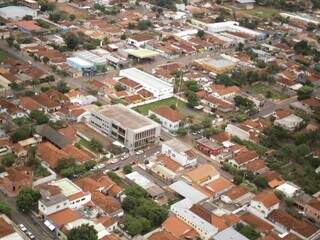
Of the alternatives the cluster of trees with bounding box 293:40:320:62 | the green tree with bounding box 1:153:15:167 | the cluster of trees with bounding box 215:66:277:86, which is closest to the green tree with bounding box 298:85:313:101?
the cluster of trees with bounding box 215:66:277:86

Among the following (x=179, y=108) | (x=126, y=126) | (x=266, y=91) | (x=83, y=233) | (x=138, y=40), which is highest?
(x=83, y=233)

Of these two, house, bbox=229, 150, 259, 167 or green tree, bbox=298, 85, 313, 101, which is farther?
green tree, bbox=298, 85, 313, 101

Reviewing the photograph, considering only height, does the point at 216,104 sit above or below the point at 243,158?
below

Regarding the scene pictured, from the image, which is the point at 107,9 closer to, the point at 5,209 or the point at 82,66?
the point at 82,66

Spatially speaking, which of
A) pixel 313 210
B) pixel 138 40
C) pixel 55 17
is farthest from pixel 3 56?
pixel 313 210

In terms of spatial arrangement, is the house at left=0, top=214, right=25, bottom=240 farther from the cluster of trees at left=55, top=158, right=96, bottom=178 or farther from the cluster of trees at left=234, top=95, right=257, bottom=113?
the cluster of trees at left=234, top=95, right=257, bottom=113

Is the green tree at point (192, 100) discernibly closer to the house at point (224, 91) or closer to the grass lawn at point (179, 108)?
the grass lawn at point (179, 108)

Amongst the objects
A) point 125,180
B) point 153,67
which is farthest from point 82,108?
point 153,67
